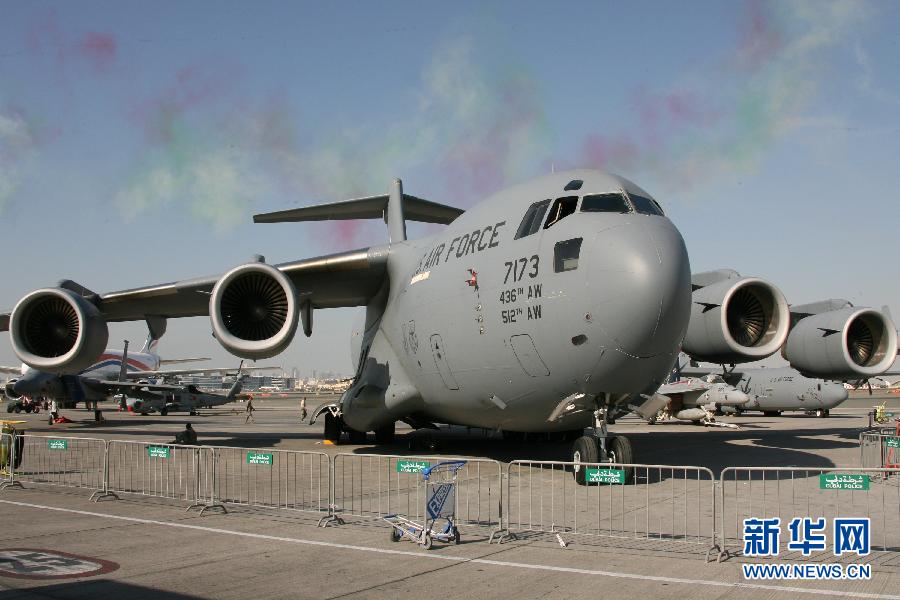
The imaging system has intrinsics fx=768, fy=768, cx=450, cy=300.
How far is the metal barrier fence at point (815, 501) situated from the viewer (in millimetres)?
7602

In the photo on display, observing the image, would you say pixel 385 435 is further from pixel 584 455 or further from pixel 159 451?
pixel 584 455

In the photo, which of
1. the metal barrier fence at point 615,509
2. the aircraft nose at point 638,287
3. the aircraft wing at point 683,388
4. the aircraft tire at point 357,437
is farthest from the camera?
the aircraft wing at point 683,388

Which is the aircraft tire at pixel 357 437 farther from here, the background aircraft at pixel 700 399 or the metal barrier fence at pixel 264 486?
the background aircraft at pixel 700 399

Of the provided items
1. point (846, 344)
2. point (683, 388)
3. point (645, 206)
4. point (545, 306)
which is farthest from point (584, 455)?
point (683, 388)

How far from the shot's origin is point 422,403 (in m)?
15.0

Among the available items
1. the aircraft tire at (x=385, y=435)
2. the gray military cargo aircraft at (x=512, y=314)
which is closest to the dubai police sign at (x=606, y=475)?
the gray military cargo aircraft at (x=512, y=314)

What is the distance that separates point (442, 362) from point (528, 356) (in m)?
2.66

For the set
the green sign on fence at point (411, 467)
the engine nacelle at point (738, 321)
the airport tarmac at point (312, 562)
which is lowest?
the airport tarmac at point (312, 562)

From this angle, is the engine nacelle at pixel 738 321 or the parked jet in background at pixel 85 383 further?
the parked jet in background at pixel 85 383

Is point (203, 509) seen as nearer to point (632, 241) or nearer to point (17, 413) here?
point (632, 241)

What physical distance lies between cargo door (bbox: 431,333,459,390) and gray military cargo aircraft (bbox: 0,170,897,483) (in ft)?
0.13

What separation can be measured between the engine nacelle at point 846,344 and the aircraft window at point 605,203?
25.9 feet

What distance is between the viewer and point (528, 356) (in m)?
10.8

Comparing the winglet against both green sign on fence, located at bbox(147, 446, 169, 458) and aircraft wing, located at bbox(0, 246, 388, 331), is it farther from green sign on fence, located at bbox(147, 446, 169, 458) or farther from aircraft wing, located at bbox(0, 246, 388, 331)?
green sign on fence, located at bbox(147, 446, 169, 458)
